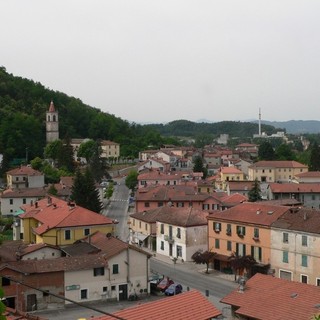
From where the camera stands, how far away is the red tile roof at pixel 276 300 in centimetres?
2045

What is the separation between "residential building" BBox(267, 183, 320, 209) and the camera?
6288cm

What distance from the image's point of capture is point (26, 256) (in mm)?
31094

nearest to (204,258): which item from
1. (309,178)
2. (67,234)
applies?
(67,234)

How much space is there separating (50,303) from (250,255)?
12.4m

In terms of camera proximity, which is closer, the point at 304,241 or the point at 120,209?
the point at 304,241

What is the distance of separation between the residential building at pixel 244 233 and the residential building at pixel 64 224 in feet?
22.4

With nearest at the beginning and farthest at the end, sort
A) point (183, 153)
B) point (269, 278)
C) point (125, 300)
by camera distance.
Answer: point (269, 278), point (125, 300), point (183, 153)

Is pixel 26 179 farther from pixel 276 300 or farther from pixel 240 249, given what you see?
pixel 276 300

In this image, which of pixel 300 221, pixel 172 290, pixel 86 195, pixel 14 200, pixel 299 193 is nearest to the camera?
pixel 172 290

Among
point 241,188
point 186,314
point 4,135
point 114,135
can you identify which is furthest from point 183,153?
point 186,314

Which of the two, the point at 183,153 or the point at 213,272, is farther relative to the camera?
the point at 183,153

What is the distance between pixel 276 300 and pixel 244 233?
43.4 feet

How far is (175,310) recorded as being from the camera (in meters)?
19.7

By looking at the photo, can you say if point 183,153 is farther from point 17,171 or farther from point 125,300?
point 125,300
